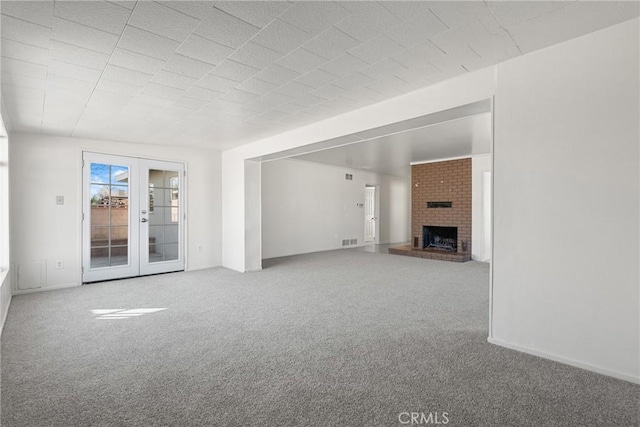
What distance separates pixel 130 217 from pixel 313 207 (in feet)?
14.5

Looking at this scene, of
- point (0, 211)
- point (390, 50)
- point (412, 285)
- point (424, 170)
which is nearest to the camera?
point (390, 50)

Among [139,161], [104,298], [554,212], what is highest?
[139,161]

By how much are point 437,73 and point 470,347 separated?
2.35m

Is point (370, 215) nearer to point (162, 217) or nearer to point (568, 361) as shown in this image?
point (162, 217)

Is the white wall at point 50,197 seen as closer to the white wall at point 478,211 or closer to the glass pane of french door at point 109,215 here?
the glass pane of french door at point 109,215

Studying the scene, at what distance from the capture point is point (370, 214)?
38.3 ft

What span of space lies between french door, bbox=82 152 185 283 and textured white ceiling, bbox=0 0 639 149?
1.75m

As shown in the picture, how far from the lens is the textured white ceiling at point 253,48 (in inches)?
76.9

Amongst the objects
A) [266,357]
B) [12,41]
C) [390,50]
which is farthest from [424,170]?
[12,41]

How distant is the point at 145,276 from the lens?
575 centimetres

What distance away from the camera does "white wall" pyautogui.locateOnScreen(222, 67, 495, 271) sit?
2.91 m

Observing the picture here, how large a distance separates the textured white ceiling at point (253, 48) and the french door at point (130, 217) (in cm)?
175

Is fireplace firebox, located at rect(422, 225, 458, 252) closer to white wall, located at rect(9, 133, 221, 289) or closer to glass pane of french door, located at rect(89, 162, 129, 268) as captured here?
white wall, located at rect(9, 133, 221, 289)

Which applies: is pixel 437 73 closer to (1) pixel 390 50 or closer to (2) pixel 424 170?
(1) pixel 390 50
